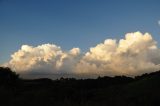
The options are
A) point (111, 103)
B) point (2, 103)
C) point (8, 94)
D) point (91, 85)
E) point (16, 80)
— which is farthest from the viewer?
point (91, 85)

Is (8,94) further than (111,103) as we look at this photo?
Yes

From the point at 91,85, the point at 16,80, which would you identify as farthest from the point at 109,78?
the point at 16,80

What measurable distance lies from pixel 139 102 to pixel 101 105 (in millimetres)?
3738

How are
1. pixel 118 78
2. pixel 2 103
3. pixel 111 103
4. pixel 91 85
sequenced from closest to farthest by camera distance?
1. pixel 111 103
2. pixel 2 103
3. pixel 91 85
4. pixel 118 78

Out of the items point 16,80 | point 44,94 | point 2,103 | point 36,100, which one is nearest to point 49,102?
point 36,100

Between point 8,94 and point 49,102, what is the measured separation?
19.6 feet

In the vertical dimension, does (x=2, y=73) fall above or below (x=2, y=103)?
above

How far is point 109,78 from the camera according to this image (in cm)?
8619

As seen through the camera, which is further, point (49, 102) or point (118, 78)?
point (118, 78)

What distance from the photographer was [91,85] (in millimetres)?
73250

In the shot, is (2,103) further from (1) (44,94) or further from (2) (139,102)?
(2) (139,102)

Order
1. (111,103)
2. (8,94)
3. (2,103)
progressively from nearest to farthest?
(111,103) < (2,103) < (8,94)

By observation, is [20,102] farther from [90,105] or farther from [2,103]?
[90,105]

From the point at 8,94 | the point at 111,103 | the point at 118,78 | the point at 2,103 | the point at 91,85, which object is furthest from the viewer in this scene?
the point at 118,78
